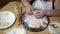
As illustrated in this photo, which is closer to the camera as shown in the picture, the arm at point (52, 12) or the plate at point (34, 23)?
the plate at point (34, 23)

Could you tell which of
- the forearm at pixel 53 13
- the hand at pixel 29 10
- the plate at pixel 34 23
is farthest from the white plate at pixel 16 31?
the forearm at pixel 53 13

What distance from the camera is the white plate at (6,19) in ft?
3.60

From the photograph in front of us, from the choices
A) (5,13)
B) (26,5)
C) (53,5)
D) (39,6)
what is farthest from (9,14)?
(53,5)

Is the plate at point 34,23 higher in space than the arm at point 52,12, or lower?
lower

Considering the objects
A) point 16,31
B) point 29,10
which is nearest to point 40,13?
point 29,10

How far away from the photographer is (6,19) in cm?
115

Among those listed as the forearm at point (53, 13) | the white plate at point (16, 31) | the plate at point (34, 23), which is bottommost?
the white plate at point (16, 31)

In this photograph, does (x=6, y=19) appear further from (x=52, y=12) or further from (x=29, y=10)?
(x=52, y=12)

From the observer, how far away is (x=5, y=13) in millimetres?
1203

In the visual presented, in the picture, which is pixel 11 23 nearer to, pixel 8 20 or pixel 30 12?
pixel 8 20

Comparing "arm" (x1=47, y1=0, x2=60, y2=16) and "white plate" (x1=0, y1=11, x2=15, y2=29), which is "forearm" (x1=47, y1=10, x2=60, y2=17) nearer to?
"arm" (x1=47, y1=0, x2=60, y2=16)

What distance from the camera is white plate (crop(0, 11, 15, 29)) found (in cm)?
110

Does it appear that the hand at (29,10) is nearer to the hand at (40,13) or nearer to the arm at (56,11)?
the hand at (40,13)

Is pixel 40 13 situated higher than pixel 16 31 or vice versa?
pixel 40 13
